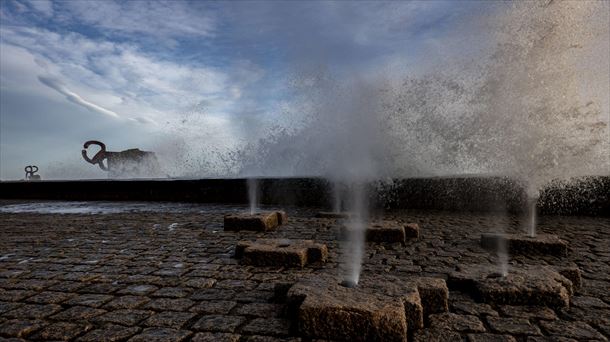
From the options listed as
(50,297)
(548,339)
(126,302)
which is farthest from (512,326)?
(50,297)

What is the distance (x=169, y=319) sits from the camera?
2566 mm

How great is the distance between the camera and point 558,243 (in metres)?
4.37

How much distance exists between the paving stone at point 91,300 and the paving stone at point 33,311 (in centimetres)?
12

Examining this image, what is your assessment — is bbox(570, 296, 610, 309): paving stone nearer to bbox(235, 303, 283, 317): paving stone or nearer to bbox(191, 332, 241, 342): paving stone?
Answer: bbox(235, 303, 283, 317): paving stone

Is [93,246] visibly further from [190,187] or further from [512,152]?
[512,152]

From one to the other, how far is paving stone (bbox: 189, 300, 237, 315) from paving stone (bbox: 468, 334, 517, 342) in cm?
150

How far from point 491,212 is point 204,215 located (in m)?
5.69

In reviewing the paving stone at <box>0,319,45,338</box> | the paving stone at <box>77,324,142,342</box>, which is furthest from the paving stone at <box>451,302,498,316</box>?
the paving stone at <box>0,319,45,338</box>

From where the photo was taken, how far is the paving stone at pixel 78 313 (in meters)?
2.60

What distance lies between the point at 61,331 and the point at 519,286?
2.93 metres

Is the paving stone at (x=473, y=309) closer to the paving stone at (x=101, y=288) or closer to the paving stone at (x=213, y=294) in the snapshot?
the paving stone at (x=213, y=294)

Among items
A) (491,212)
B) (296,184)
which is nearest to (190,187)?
(296,184)

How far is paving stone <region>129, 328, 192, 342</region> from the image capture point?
2275 mm

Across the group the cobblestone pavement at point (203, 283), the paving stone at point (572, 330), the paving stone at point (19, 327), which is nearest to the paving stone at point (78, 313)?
the cobblestone pavement at point (203, 283)
